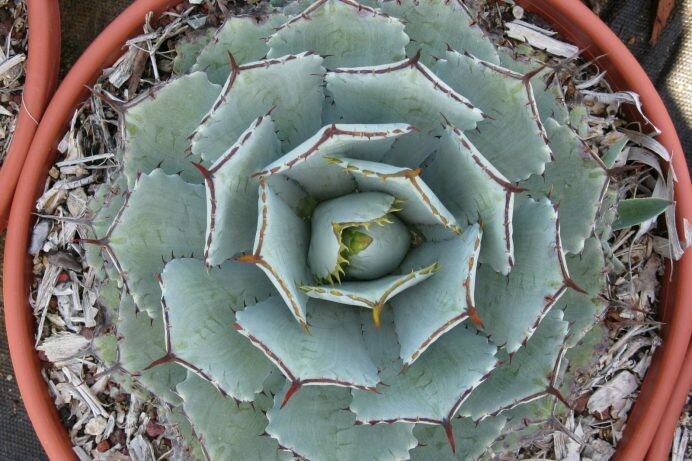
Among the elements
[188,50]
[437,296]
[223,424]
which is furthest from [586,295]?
[188,50]

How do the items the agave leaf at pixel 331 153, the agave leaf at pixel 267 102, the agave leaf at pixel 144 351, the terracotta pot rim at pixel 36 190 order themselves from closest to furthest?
the agave leaf at pixel 331 153 → the agave leaf at pixel 267 102 → the agave leaf at pixel 144 351 → the terracotta pot rim at pixel 36 190

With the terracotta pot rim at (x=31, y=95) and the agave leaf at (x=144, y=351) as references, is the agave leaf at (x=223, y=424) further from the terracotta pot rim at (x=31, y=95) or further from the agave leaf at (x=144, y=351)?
the terracotta pot rim at (x=31, y=95)

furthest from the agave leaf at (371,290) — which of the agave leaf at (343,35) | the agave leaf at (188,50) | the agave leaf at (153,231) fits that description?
the agave leaf at (188,50)

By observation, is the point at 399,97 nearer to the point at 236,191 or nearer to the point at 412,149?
the point at 412,149

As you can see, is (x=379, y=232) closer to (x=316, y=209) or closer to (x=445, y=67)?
(x=316, y=209)

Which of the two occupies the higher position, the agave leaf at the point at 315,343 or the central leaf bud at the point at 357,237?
the central leaf bud at the point at 357,237

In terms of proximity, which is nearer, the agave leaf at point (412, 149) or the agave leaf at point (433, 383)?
the agave leaf at point (433, 383)

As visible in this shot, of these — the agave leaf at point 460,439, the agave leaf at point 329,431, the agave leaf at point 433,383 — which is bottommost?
the agave leaf at point 460,439

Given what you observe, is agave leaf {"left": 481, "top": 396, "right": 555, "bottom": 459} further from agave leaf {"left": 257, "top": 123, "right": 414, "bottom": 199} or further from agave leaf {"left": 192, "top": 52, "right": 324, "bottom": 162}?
agave leaf {"left": 192, "top": 52, "right": 324, "bottom": 162}
